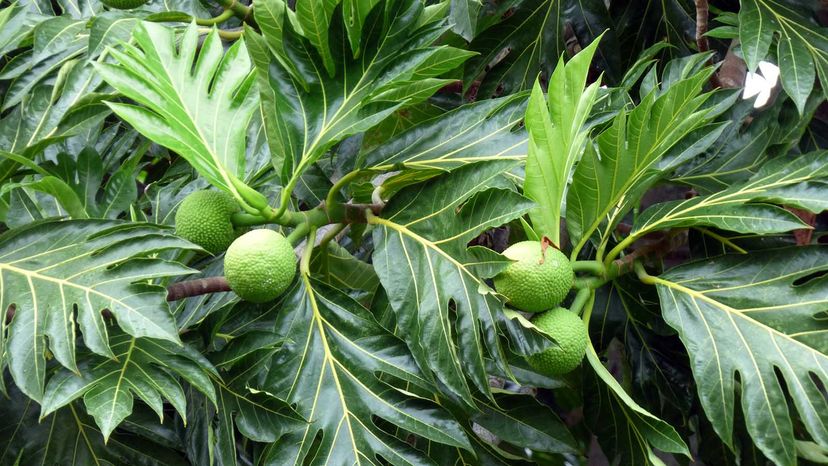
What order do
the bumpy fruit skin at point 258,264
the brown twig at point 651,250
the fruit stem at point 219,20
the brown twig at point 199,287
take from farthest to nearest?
the fruit stem at point 219,20 < the brown twig at point 651,250 < the brown twig at point 199,287 < the bumpy fruit skin at point 258,264

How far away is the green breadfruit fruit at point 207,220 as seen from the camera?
3.14ft

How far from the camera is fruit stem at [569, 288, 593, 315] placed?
3.34ft

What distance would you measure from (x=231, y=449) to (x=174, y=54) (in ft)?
1.61

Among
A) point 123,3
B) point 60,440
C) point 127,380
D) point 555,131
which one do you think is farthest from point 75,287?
point 555,131

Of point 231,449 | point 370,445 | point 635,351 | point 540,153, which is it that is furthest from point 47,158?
point 635,351

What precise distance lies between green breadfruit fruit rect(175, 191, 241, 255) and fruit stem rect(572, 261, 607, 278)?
16.6 inches

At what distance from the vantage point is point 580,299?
1.03 metres

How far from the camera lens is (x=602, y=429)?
124cm

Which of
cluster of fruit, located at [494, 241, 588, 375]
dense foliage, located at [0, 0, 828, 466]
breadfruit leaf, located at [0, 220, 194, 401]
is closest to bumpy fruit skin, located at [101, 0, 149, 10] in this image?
dense foliage, located at [0, 0, 828, 466]

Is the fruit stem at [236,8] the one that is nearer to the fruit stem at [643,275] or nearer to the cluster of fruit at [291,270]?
the cluster of fruit at [291,270]

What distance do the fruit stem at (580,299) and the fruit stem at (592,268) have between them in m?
0.03

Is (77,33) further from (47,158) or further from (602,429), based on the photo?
(602,429)

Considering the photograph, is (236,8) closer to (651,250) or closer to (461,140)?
(461,140)

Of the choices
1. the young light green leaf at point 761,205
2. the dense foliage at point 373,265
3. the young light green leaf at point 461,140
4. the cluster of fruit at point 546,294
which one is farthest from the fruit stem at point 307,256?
the young light green leaf at point 761,205
